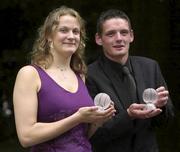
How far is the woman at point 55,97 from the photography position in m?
2.72

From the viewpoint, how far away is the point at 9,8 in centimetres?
694

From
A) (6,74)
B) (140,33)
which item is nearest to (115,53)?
(140,33)

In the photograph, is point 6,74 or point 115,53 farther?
point 6,74

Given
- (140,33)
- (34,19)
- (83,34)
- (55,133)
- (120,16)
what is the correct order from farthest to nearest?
(34,19) < (140,33) < (120,16) < (83,34) < (55,133)

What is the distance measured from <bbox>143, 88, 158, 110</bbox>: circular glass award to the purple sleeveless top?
34 centimetres

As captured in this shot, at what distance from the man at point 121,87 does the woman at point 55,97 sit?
213 millimetres

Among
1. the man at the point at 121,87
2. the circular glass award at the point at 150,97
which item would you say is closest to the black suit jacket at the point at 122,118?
the man at the point at 121,87

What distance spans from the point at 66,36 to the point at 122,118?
0.59 m

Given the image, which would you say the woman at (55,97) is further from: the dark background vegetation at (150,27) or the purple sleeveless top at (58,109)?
the dark background vegetation at (150,27)

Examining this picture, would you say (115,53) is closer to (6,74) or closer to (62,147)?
(62,147)

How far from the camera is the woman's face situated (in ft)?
9.45

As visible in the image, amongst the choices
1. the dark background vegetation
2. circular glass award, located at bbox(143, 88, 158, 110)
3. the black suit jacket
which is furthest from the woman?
the dark background vegetation

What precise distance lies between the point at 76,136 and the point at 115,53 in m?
0.64

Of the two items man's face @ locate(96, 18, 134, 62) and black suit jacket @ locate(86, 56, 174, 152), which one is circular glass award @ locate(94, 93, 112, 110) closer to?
black suit jacket @ locate(86, 56, 174, 152)
